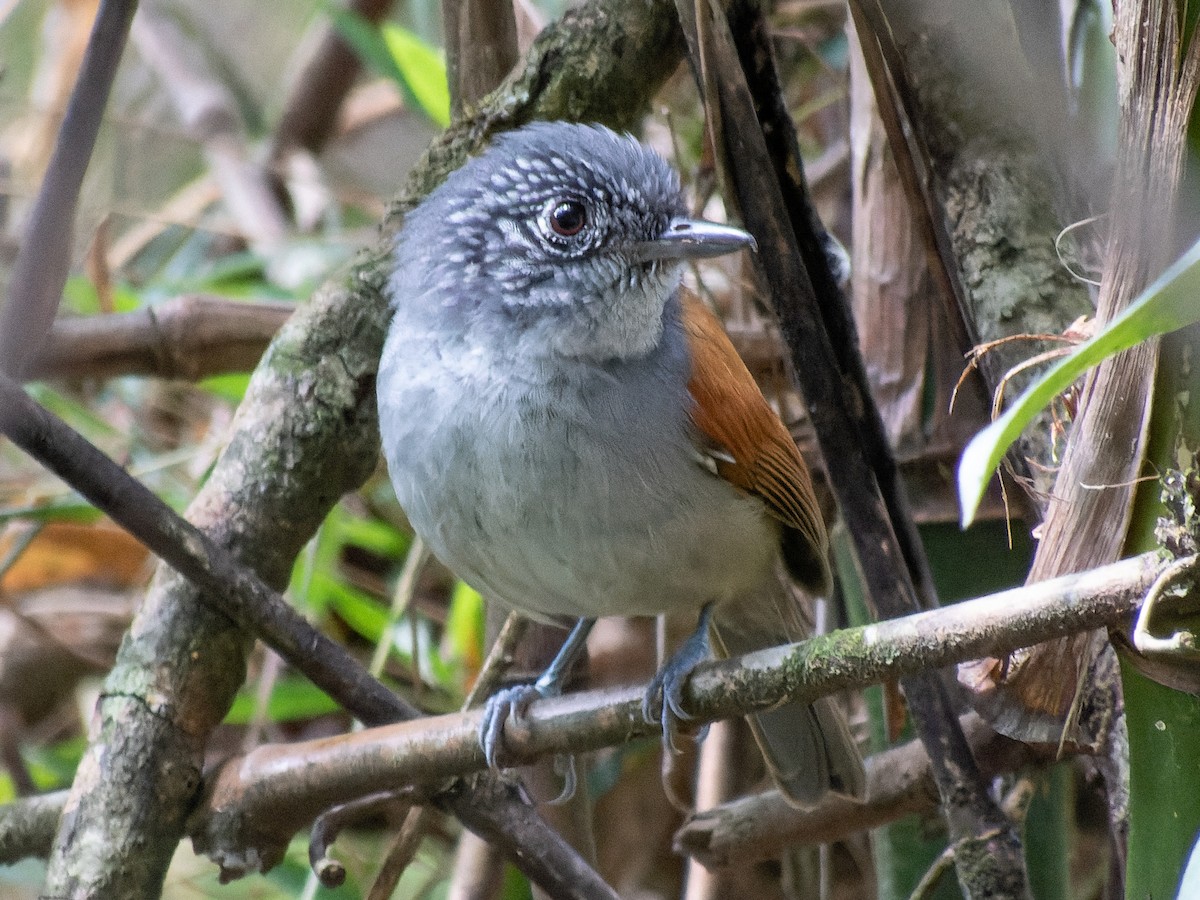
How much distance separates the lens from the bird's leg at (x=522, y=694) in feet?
7.39

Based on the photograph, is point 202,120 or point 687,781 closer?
point 687,781

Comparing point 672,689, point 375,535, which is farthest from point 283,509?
point 375,535

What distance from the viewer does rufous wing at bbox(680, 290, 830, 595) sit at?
2598 millimetres

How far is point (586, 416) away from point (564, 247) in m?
0.40

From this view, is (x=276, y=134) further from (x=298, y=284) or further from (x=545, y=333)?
(x=545, y=333)

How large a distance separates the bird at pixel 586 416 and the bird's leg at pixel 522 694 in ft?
0.03

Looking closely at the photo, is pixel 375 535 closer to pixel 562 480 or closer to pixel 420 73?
pixel 420 73

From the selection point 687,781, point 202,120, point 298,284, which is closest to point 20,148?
point 202,120

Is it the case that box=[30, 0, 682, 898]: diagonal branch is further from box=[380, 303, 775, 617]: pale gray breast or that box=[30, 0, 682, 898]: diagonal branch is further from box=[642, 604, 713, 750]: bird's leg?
box=[642, 604, 713, 750]: bird's leg

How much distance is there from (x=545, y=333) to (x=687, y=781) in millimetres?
1552

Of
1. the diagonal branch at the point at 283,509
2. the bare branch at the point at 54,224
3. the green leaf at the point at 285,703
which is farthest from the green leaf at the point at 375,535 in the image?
the bare branch at the point at 54,224

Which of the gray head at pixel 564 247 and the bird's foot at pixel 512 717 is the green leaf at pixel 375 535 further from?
the gray head at pixel 564 247

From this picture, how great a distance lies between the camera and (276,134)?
223 inches

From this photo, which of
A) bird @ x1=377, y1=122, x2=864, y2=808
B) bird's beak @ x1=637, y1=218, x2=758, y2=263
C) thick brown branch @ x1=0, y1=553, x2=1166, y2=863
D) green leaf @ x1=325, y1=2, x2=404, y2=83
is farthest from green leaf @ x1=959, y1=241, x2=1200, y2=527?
green leaf @ x1=325, y1=2, x2=404, y2=83
